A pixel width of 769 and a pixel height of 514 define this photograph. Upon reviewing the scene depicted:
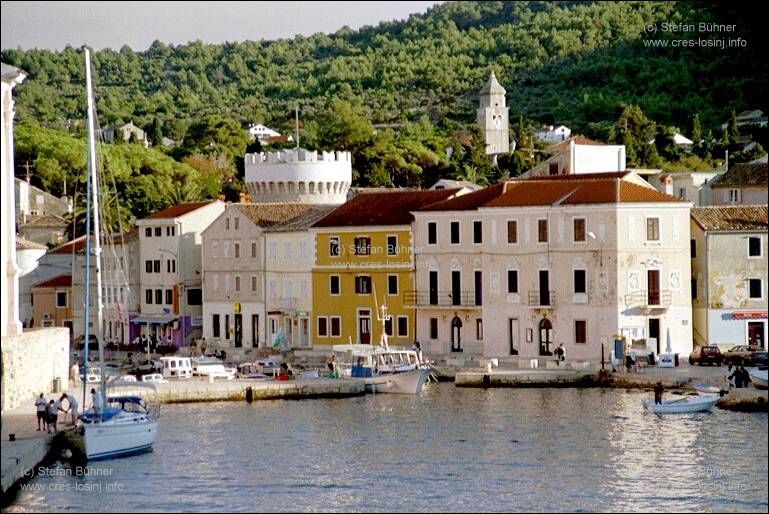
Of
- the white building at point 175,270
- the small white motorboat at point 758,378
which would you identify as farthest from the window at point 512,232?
the white building at point 175,270

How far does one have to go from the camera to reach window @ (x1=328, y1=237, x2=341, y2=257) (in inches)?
2351

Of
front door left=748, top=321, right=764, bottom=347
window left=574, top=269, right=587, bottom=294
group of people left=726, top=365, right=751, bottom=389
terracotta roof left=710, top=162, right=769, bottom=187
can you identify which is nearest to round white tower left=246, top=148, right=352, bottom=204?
terracotta roof left=710, top=162, right=769, bottom=187

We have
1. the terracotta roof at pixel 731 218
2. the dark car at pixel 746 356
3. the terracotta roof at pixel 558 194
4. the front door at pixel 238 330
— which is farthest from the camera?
the front door at pixel 238 330

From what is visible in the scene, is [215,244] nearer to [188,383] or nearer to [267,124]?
[188,383]

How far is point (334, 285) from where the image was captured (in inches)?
2356

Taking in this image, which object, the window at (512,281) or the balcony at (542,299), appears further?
the window at (512,281)

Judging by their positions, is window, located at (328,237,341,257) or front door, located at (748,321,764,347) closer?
front door, located at (748,321,764,347)

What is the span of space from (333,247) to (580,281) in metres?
9.72

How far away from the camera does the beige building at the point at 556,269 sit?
173ft

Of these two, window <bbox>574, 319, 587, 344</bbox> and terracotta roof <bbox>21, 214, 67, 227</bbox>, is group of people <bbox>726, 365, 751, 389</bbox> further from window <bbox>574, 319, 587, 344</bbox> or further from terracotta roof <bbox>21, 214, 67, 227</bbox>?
terracotta roof <bbox>21, 214, 67, 227</bbox>

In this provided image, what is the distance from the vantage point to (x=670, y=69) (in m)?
120

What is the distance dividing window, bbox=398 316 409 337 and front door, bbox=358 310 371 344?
4.33 ft

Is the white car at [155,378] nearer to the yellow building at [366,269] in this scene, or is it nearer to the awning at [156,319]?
the yellow building at [366,269]

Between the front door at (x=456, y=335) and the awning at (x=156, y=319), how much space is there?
13528 mm
